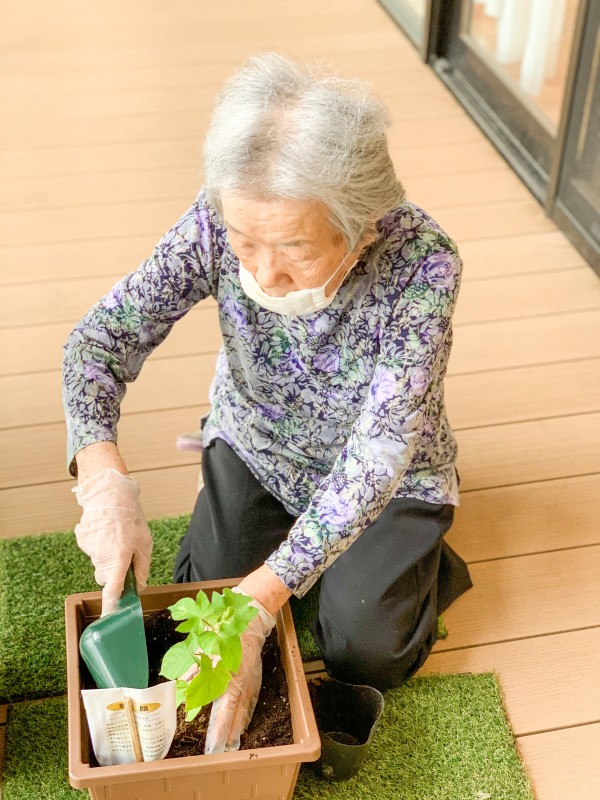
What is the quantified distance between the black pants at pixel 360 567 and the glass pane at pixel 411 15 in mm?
2393

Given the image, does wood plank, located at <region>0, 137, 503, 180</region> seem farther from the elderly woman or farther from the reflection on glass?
the elderly woman

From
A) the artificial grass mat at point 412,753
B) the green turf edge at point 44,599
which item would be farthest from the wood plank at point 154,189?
the artificial grass mat at point 412,753

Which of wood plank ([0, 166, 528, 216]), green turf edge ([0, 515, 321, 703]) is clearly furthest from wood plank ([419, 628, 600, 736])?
wood plank ([0, 166, 528, 216])

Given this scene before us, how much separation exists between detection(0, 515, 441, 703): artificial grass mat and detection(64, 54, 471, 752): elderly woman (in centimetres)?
8

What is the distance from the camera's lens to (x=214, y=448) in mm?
1616

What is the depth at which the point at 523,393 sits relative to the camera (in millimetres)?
2088

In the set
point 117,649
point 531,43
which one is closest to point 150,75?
point 531,43

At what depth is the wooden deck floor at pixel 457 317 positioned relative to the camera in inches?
63.7

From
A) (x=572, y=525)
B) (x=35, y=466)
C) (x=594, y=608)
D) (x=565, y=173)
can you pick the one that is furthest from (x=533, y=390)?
(x=35, y=466)

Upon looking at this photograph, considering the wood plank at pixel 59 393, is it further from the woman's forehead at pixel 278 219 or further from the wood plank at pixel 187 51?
the wood plank at pixel 187 51

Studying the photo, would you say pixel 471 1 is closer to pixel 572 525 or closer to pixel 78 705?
pixel 572 525

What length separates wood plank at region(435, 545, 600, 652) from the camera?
161cm

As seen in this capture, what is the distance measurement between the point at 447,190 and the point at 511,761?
1.82m

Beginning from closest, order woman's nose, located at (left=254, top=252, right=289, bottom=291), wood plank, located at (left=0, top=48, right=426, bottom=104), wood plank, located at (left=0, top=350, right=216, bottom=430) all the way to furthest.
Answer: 1. woman's nose, located at (left=254, top=252, right=289, bottom=291)
2. wood plank, located at (left=0, top=350, right=216, bottom=430)
3. wood plank, located at (left=0, top=48, right=426, bottom=104)
